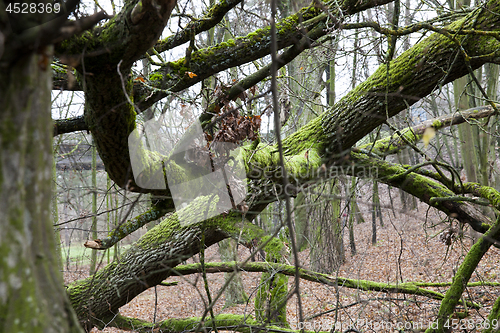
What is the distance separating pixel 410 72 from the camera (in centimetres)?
365

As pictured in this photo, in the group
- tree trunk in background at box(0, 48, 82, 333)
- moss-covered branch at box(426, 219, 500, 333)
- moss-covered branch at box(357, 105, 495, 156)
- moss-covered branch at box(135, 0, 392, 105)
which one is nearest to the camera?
tree trunk in background at box(0, 48, 82, 333)

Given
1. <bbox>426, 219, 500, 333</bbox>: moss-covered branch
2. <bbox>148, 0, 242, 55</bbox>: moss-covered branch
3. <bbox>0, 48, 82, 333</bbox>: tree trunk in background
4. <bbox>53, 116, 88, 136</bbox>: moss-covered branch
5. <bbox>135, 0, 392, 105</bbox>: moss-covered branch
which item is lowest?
<bbox>426, 219, 500, 333</bbox>: moss-covered branch

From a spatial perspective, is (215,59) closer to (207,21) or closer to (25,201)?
(207,21)

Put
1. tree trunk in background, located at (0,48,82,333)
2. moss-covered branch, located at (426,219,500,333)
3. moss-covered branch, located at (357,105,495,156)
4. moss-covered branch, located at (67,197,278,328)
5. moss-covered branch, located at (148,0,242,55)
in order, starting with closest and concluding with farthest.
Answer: tree trunk in background, located at (0,48,82,333) → moss-covered branch, located at (148,0,242,55) → moss-covered branch, located at (426,219,500,333) → moss-covered branch, located at (67,197,278,328) → moss-covered branch, located at (357,105,495,156)

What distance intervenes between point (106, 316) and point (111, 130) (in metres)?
2.79

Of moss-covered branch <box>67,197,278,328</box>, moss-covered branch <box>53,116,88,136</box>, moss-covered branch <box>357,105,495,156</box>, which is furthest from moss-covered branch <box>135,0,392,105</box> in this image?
moss-covered branch <box>357,105,495,156</box>

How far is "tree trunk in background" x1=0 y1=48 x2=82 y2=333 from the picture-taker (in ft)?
2.67

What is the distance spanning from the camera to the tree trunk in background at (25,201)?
0.81 metres

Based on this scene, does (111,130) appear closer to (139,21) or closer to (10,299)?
(139,21)

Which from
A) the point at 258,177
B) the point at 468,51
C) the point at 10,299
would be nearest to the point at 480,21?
the point at 468,51

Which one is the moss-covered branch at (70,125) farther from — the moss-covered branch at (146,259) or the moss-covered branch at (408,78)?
the moss-covered branch at (408,78)

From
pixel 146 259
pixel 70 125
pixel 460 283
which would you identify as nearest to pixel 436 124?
pixel 460 283

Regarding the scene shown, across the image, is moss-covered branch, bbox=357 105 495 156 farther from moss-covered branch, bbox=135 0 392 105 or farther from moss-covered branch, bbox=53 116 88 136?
moss-covered branch, bbox=53 116 88 136

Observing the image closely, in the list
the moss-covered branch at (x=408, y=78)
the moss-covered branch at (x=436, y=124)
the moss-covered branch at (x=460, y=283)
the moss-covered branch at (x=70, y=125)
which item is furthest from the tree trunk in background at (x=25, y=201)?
the moss-covered branch at (x=436, y=124)
